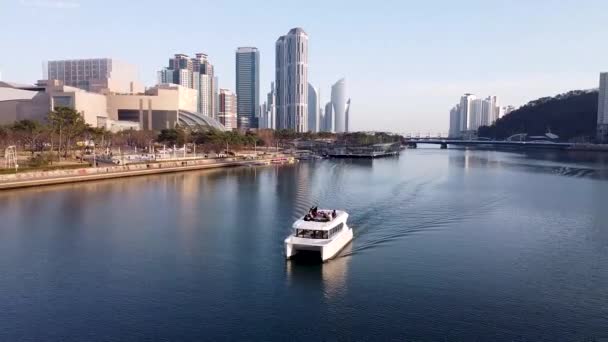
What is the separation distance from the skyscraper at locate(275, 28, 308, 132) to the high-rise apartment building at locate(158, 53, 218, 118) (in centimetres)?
1980

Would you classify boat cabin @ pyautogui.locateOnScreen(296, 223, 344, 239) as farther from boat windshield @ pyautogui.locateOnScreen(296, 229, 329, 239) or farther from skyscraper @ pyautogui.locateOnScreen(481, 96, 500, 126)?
skyscraper @ pyautogui.locateOnScreen(481, 96, 500, 126)

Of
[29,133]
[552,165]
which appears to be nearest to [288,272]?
[29,133]

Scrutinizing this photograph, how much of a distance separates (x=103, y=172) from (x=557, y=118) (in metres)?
108

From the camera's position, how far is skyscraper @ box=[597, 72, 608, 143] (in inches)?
3794

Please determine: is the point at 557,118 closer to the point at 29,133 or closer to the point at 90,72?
the point at 90,72

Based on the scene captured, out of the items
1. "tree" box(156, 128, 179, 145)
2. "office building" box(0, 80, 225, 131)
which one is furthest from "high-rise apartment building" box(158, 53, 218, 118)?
"tree" box(156, 128, 179, 145)

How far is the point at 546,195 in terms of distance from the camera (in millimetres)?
28891

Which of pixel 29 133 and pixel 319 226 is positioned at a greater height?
pixel 29 133

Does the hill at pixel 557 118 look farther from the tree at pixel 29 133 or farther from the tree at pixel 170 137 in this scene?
the tree at pixel 29 133

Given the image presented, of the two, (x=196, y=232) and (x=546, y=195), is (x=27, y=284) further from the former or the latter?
(x=546, y=195)

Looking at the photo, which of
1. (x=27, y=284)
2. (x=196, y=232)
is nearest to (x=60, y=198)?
(x=196, y=232)

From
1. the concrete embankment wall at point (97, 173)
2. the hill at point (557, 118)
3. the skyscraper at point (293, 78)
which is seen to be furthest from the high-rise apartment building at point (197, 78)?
the concrete embankment wall at point (97, 173)

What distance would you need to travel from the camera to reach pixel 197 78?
14050 centimetres

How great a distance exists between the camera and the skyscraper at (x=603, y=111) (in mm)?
96375
